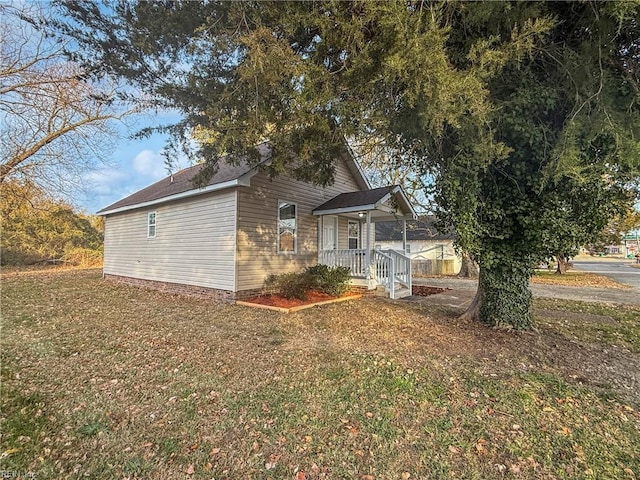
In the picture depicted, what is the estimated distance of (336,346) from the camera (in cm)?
543

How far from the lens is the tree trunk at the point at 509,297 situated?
6230mm

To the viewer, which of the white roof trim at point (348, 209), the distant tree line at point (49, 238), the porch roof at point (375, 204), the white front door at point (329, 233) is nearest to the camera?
the white roof trim at point (348, 209)

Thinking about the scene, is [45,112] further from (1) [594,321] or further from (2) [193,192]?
(1) [594,321]

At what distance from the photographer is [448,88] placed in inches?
152

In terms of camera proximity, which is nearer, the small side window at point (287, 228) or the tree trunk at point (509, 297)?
the tree trunk at point (509, 297)

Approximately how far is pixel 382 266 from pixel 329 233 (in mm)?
2685

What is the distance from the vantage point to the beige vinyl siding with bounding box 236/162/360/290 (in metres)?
9.69

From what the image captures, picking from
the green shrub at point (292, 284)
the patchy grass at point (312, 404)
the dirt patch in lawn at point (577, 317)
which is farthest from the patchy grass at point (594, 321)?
the green shrub at point (292, 284)

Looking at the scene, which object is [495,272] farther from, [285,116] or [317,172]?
[285,116]

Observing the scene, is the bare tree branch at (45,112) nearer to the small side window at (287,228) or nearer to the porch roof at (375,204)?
the small side window at (287,228)

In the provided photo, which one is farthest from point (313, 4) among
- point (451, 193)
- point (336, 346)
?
point (336, 346)

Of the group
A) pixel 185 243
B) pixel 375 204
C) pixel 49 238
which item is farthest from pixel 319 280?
pixel 49 238

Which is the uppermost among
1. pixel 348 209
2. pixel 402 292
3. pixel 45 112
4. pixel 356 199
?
pixel 45 112

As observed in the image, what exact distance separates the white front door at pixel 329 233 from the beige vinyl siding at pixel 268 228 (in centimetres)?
42
